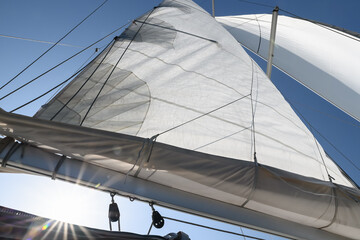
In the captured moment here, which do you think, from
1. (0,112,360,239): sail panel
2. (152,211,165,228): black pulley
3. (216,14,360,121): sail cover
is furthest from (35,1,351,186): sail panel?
(216,14,360,121): sail cover

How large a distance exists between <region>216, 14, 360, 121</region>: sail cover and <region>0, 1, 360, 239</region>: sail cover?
1.54 m

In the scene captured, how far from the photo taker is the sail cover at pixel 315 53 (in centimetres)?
377

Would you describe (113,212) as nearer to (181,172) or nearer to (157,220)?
(157,220)

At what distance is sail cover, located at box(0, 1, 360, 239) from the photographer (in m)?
1.54

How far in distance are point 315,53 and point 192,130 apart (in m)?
3.51

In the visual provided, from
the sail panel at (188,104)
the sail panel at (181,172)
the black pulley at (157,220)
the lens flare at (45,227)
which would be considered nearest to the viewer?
the lens flare at (45,227)

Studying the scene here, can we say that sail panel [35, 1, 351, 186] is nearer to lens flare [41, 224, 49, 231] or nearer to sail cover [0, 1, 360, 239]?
sail cover [0, 1, 360, 239]

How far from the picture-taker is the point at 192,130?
211 cm

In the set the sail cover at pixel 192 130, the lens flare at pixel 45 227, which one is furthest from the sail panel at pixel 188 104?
the lens flare at pixel 45 227

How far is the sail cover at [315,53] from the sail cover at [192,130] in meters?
1.54

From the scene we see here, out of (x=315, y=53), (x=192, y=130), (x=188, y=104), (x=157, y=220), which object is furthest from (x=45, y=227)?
(x=315, y=53)

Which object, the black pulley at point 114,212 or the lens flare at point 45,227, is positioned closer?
the lens flare at point 45,227

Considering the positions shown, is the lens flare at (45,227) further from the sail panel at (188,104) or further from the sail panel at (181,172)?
the sail panel at (188,104)

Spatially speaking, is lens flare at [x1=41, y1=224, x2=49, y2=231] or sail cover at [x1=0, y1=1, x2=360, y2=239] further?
sail cover at [x1=0, y1=1, x2=360, y2=239]
